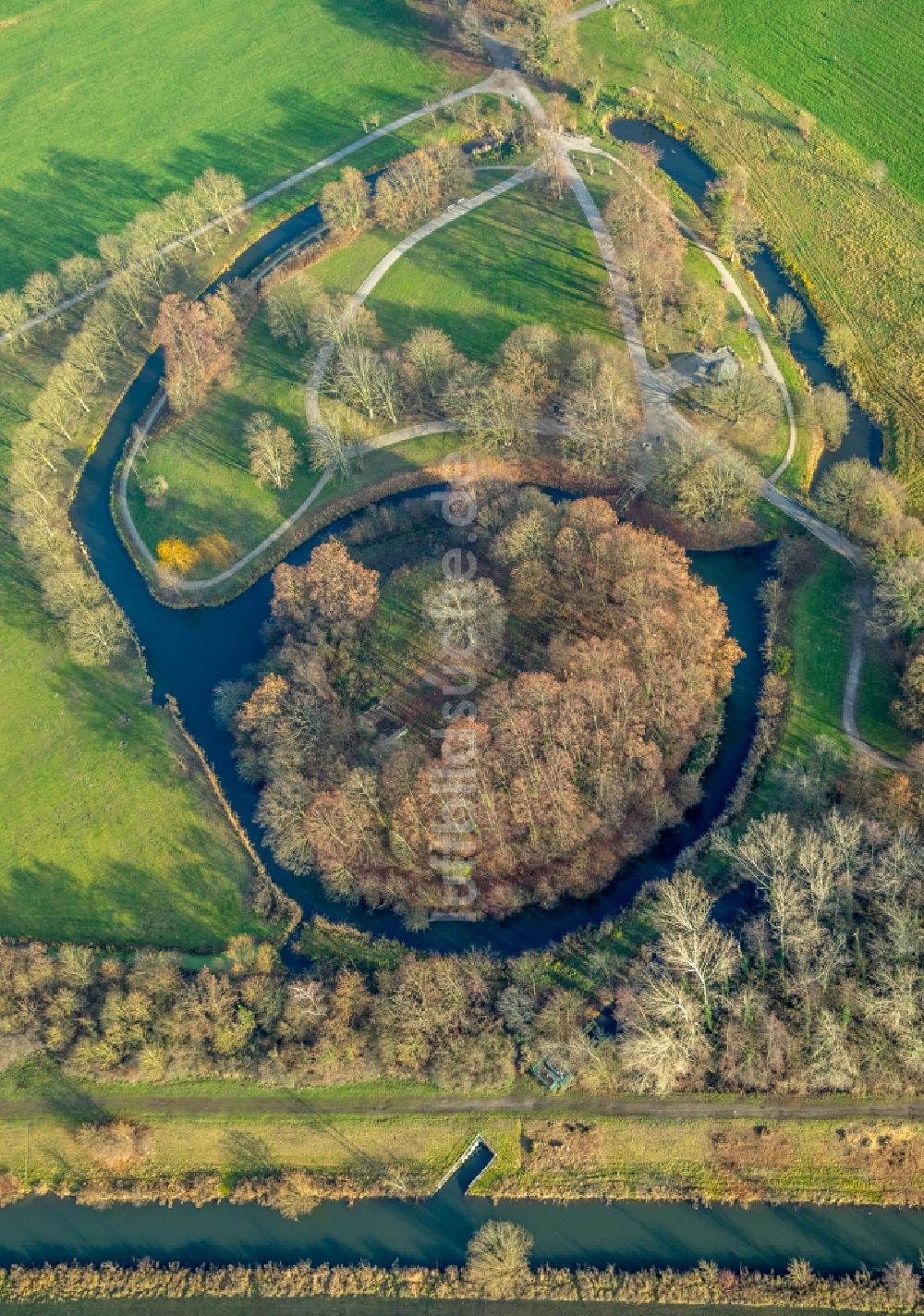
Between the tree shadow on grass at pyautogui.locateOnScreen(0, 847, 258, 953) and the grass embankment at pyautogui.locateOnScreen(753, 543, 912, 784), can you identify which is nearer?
the tree shadow on grass at pyautogui.locateOnScreen(0, 847, 258, 953)

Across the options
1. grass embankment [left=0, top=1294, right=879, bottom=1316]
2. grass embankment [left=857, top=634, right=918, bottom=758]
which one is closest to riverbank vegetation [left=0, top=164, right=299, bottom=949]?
grass embankment [left=0, top=1294, right=879, bottom=1316]

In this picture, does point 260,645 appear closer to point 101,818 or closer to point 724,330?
point 101,818

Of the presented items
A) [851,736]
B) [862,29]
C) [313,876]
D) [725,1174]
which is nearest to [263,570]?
[313,876]

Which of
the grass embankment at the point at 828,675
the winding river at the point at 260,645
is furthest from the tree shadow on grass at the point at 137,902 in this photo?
the grass embankment at the point at 828,675

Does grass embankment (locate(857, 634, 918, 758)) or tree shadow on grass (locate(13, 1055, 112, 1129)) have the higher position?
grass embankment (locate(857, 634, 918, 758))

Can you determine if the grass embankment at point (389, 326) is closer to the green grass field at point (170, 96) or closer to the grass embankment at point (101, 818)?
the grass embankment at point (101, 818)

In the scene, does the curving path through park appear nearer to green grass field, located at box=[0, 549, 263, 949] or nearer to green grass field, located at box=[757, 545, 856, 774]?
green grass field, located at box=[757, 545, 856, 774]

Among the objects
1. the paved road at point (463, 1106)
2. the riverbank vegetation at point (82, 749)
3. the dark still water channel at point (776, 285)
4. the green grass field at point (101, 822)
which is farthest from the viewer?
the dark still water channel at point (776, 285)
